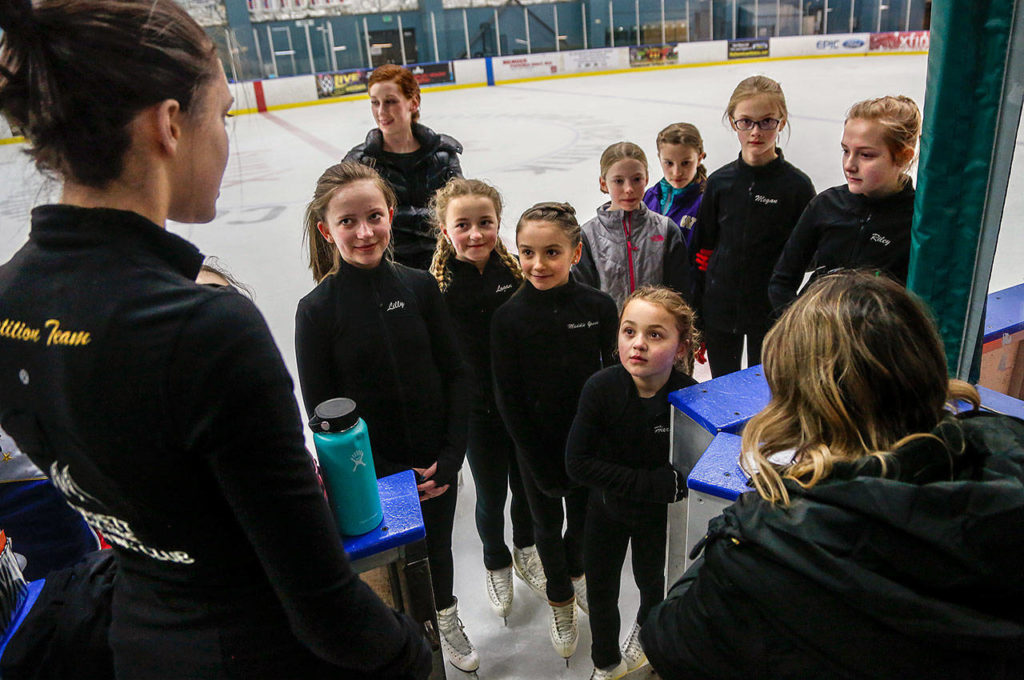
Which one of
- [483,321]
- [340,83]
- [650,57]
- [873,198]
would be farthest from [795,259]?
[650,57]

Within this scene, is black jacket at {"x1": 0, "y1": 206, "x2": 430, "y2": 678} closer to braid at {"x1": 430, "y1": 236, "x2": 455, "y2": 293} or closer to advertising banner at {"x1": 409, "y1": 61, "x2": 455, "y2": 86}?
braid at {"x1": 430, "y1": 236, "x2": 455, "y2": 293}

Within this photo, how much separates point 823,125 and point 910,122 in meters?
7.11

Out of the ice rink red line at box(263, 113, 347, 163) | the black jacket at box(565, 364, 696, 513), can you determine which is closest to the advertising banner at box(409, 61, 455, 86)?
the ice rink red line at box(263, 113, 347, 163)

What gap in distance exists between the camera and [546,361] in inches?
72.4

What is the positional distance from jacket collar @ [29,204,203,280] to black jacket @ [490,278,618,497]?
1243 mm

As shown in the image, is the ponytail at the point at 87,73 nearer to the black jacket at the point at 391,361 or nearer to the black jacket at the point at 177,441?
the black jacket at the point at 177,441

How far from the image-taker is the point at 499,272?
207 cm

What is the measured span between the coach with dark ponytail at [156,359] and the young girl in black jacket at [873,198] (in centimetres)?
168

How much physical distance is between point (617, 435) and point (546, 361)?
306 mm

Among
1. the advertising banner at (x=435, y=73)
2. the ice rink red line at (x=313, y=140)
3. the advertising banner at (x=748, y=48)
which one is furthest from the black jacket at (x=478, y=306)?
the advertising banner at (x=748, y=48)

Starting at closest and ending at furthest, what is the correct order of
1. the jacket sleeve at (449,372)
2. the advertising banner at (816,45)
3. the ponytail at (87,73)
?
the ponytail at (87,73) < the jacket sleeve at (449,372) < the advertising banner at (816,45)

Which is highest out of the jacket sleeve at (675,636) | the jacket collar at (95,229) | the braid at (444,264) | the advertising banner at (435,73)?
the advertising banner at (435,73)

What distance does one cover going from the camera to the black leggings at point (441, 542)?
182cm

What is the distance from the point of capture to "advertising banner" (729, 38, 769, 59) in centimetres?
1661
